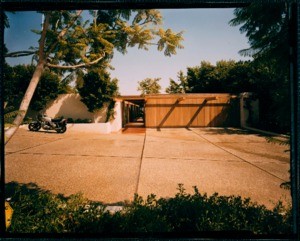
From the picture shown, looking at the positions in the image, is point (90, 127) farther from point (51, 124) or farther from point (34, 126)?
point (34, 126)

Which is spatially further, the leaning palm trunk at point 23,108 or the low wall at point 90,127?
the low wall at point 90,127

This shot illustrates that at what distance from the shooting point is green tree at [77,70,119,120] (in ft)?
48.9

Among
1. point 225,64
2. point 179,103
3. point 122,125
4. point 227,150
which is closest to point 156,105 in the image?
point 179,103

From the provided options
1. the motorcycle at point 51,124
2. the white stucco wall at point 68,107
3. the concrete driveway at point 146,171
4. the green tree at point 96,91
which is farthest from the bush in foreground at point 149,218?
the white stucco wall at point 68,107

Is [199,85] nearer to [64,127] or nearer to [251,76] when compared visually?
[251,76]

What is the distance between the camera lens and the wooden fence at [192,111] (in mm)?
18484

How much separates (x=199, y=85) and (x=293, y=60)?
26433 millimetres

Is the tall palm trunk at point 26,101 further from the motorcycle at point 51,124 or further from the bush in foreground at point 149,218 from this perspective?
the motorcycle at point 51,124

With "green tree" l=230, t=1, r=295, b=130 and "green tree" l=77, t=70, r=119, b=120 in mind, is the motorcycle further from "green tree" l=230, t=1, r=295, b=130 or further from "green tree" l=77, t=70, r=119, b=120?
"green tree" l=230, t=1, r=295, b=130

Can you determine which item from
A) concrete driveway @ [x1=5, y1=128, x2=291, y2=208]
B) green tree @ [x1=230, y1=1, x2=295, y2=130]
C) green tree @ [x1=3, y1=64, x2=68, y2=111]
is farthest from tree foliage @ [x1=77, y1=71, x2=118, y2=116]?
green tree @ [x1=230, y1=1, x2=295, y2=130]

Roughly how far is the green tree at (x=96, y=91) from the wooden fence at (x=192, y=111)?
4028 mm

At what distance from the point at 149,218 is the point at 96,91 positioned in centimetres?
1356

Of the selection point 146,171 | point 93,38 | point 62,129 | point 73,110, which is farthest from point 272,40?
point 73,110

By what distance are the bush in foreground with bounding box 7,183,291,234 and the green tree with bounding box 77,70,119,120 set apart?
41.7 feet
